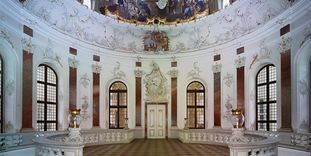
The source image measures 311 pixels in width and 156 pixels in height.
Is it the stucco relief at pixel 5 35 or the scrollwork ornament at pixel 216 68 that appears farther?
the scrollwork ornament at pixel 216 68

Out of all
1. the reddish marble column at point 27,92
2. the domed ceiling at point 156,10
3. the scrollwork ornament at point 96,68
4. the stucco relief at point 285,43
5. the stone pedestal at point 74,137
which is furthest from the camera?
the domed ceiling at point 156,10

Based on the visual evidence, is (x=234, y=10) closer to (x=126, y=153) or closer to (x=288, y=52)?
(x=288, y=52)

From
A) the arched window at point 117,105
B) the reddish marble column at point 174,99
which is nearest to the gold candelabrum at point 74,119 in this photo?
the arched window at point 117,105

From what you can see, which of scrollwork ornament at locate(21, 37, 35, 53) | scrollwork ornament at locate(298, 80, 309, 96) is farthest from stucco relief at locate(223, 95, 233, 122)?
scrollwork ornament at locate(21, 37, 35, 53)

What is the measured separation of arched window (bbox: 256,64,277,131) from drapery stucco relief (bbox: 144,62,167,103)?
6972 millimetres

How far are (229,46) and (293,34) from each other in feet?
18.9

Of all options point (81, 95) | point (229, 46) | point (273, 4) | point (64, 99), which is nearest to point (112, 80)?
point (81, 95)

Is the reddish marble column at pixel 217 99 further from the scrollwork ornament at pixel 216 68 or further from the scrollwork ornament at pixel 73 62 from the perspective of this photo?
the scrollwork ornament at pixel 73 62

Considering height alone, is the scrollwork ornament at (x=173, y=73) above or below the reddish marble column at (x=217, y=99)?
above

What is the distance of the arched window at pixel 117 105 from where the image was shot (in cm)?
2119

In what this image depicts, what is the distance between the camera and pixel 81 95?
18828 millimetres

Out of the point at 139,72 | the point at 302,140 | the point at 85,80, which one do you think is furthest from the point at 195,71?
the point at 302,140

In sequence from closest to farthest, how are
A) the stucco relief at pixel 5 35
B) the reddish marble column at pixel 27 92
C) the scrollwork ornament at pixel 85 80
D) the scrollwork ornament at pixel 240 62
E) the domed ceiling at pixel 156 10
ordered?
the stucco relief at pixel 5 35 < the reddish marble column at pixel 27 92 < the scrollwork ornament at pixel 240 62 < the scrollwork ornament at pixel 85 80 < the domed ceiling at pixel 156 10

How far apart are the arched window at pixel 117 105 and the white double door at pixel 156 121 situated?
5.52ft
